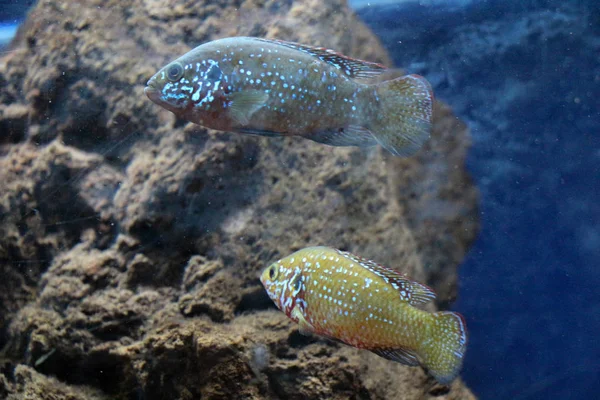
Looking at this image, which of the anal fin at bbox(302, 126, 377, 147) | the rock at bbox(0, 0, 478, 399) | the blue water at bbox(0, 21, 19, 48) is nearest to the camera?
the anal fin at bbox(302, 126, 377, 147)

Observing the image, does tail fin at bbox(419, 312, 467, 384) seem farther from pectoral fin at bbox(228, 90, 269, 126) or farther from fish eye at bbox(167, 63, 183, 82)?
fish eye at bbox(167, 63, 183, 82)

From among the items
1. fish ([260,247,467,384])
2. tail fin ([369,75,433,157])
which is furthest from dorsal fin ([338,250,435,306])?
tail fin ([369,75,433,157])

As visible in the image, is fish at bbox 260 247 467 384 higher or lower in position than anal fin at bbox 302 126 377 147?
lower

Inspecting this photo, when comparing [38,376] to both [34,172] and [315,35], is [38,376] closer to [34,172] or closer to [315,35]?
[34,172]

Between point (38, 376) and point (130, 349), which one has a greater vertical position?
point (130, 349)

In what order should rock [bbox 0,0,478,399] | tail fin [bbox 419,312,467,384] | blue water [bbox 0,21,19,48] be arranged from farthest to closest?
blue water [bbox 0,21,19,48]
rock [bbox 0,0,478,399]
tail fin [bbox 419,312,467,384]

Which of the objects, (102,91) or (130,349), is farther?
(102,91)

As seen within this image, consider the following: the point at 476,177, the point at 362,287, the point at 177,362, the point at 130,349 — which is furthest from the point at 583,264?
the point at 130,349

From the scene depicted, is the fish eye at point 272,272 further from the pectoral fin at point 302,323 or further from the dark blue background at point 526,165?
the dark blue background at point 526,165
